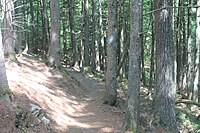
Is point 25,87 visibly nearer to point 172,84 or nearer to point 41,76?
point 41,76

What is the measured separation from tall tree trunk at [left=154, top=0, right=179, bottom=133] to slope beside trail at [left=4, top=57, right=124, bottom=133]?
1.54 m

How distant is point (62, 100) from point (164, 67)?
4.30 meters

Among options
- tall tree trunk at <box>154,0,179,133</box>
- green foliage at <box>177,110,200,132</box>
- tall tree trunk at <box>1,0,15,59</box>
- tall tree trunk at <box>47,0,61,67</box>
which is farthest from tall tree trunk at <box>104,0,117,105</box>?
tall tree trunk at <box>1,0,15,59</box>

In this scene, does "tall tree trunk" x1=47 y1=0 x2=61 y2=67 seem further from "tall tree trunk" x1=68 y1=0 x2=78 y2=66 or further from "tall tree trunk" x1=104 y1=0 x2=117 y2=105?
"tall tree trunk" x1=68 y1=0 x2=78 y2=66

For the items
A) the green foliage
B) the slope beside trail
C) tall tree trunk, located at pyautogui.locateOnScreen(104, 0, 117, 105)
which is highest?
tall tree trunk, located at pyautogui.locateOnScreen(104, 0, 117, 105)

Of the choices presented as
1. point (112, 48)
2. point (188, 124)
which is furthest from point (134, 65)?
point (188, 124)

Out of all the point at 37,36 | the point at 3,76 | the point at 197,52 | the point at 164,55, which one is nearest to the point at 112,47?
the point at 164,55

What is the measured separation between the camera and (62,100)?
38.1 ft

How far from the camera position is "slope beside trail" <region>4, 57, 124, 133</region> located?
30.2 feet

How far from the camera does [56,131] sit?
8.46 meters

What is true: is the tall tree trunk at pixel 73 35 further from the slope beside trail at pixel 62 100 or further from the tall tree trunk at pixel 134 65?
the tall tree trunk at pixel 134 65

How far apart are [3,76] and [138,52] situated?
3.66 meters

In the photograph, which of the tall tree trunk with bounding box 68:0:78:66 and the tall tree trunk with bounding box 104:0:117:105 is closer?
the tall tree trunk with bounding box 104:0:117:105

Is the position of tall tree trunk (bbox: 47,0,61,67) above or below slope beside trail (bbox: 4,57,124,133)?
above
